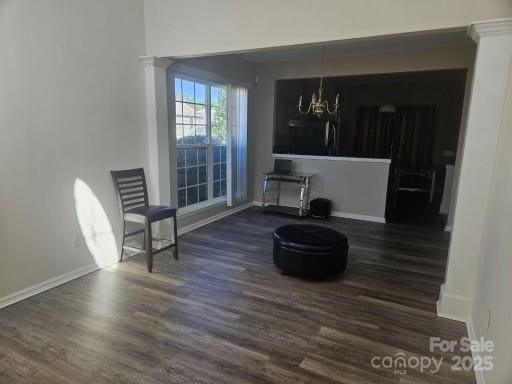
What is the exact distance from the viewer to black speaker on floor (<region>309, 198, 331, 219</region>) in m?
5.38

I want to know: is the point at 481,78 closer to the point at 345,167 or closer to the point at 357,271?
the point at 357,271

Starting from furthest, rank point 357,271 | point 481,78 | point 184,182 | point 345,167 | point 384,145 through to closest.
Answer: point 384,145
point 345,167
point 184,182
point 357,271
point 481,78

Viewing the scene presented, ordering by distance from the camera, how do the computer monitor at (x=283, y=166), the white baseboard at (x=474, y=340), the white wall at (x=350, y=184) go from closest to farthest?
the white baseboard at (x=474, y=340), the white wall at (x=350, y=184), the computer monitor at (x=283, y=166)

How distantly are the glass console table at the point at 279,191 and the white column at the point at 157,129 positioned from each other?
219cm

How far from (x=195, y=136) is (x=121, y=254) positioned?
1982 millimetres

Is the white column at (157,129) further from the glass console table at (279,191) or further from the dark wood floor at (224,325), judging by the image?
the glass console table at (279,191)

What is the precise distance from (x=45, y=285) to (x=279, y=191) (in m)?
4.03

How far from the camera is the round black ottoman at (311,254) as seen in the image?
301 cm

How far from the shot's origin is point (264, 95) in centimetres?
596

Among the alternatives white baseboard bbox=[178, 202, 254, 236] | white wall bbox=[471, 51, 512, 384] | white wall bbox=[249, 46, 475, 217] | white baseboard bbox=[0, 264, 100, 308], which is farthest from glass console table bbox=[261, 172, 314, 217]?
white wall bbox=[471, 51, 512, 384]

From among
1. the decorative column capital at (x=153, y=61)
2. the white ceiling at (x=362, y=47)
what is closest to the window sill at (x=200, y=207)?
the decorative column capital at (x=153, y=61)

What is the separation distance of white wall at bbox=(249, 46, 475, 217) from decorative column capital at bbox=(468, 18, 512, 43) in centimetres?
279

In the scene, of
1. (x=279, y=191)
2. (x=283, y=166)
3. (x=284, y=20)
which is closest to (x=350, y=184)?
(x=283, y=166)

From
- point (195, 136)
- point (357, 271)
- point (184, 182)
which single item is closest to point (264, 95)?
point (195, 136)
